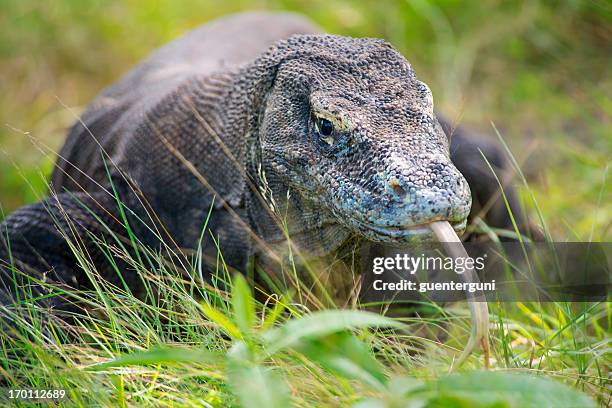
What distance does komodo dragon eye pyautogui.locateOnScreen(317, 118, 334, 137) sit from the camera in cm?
286

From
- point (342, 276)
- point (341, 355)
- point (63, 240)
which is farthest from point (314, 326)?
point (63, 240)

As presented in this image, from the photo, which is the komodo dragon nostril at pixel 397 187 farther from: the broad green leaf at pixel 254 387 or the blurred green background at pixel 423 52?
the blurred green background at pixel 423 52

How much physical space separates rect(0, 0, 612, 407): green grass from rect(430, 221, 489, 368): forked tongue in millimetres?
99

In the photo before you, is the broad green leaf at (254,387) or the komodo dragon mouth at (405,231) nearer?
the broad green leaf at (254,387)

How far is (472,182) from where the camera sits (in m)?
4.40

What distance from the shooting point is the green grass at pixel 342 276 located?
6.70 ft

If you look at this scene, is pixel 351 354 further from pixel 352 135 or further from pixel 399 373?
pixel 352 135

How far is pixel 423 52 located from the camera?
6941mm

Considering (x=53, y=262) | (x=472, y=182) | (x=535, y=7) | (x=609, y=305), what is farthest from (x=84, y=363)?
(x=535, y=7)

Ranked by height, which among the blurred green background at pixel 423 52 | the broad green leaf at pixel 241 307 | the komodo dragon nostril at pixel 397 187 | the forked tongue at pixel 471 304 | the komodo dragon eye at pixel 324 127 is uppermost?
the komodo dragon eye at pixel 324 127

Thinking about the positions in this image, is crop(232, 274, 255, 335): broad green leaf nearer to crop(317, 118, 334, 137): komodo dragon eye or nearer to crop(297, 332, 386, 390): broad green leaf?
crop(297, 332, 386, 390): broad green leaf

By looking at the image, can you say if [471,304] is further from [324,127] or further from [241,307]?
[324,127]

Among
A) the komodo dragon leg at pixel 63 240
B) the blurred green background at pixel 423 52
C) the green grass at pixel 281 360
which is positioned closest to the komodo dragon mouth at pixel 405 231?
the green grass at pixel 281 360

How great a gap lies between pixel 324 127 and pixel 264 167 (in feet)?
1.24
